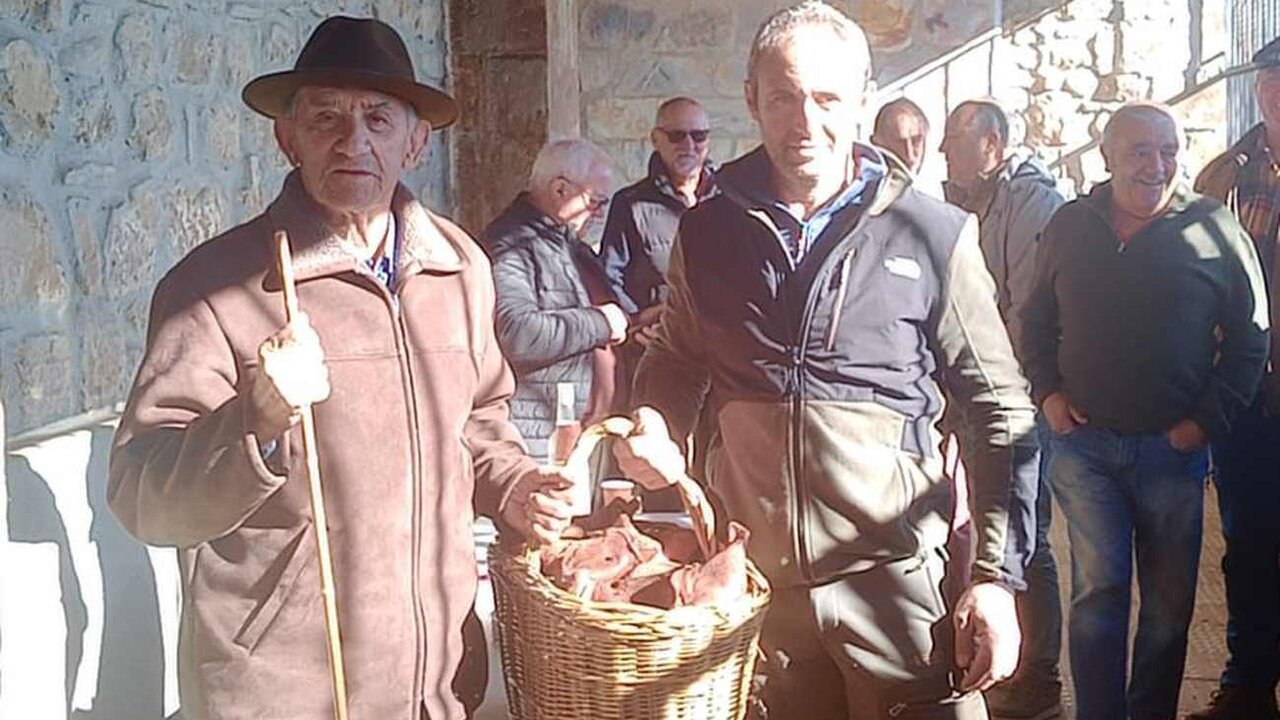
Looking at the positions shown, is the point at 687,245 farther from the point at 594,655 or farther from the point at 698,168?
the point at 698,168

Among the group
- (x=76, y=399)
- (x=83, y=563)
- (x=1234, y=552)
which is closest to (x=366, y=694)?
(x=83, y=563)

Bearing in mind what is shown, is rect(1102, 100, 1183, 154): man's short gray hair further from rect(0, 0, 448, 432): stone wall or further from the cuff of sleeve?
rect(0, 0, 448, 432): stone wall

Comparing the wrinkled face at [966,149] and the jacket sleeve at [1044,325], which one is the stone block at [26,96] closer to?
the jacket sleeve at [1044,325]

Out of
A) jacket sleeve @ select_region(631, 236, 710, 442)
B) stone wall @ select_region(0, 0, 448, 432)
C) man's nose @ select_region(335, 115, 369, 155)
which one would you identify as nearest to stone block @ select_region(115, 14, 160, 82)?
stone wall @ select_region(0, 0, 448, 432)

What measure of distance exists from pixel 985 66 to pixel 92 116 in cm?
449

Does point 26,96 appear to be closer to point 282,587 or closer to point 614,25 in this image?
point 282,587

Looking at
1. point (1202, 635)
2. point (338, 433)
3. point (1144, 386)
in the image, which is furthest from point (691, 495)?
point (1202, 635)

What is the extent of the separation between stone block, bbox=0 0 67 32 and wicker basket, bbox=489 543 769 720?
1.14 m

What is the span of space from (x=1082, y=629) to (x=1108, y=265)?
0.82m

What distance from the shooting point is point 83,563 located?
194 cm

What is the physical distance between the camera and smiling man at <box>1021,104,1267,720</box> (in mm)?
Result: 3236

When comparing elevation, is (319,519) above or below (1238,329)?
below

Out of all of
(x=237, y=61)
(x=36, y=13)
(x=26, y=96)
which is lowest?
(x=26, y=96)

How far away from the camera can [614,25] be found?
6016mm
